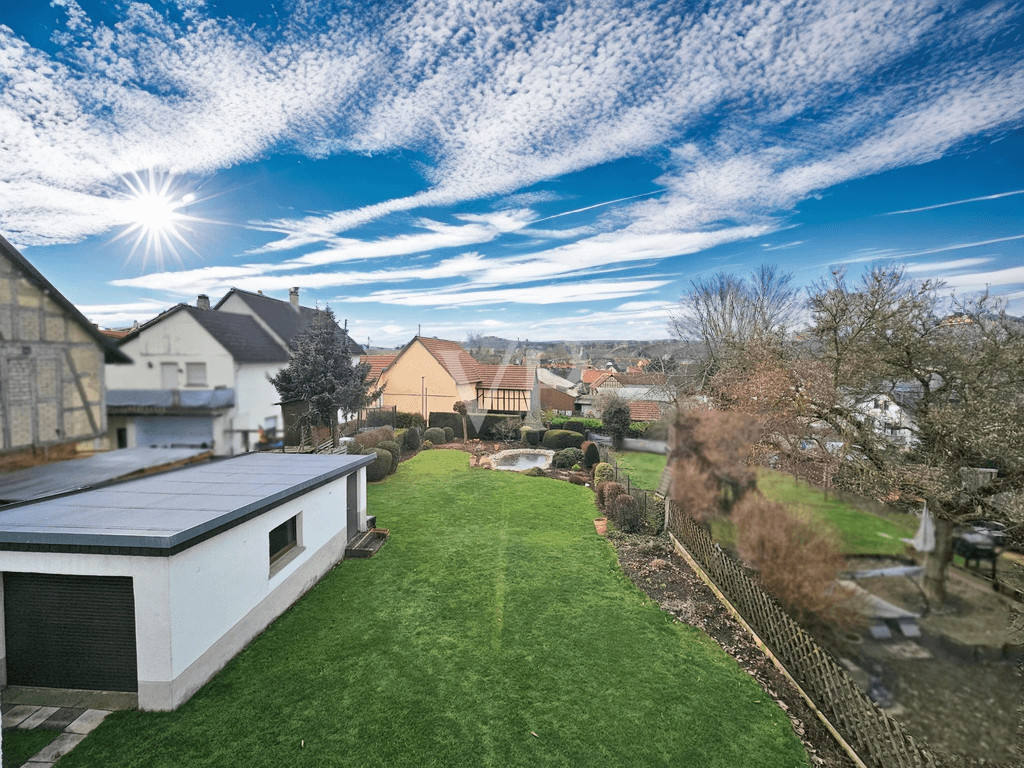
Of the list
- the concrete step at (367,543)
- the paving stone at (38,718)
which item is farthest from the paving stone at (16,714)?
the concrete step at (367,543)

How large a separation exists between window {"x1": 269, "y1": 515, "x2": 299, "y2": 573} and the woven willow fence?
8.50 metres

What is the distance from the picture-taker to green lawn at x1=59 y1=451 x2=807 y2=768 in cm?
496

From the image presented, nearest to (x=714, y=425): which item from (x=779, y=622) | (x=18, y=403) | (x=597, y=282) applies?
(x=779, y=622)

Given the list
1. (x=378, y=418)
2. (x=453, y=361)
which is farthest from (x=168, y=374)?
(x=453, y=361)

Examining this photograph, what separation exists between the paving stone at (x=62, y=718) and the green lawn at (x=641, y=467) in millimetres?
14731

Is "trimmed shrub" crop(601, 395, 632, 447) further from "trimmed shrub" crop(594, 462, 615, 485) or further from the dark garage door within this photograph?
the dark garage door

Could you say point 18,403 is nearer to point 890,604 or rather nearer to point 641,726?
point 641,726

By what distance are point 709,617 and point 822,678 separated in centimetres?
260

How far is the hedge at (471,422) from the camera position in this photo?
27.5 meters

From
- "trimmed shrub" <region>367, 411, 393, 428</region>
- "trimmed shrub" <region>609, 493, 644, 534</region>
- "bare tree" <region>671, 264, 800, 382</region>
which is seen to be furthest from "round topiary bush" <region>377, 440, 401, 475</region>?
"bare tree" <region>671, 264, 800, 382</region>

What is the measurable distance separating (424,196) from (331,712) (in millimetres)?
11926

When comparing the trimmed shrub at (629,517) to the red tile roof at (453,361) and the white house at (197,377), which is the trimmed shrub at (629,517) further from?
the red tile roof at (453,361)

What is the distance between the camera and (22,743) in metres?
4.68

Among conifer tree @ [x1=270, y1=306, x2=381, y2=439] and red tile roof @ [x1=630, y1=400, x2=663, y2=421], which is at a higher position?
conifer tree @ [x1=270, y1=306, x2=381, y2=439]
